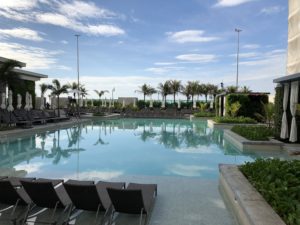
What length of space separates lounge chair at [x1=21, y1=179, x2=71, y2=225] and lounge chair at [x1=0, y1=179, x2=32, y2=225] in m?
0.14

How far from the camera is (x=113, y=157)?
10.5 metres

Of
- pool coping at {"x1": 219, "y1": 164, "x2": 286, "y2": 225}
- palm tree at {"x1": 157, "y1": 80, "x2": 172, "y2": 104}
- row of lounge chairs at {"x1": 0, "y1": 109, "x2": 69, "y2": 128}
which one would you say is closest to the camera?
pool coping at {"x1": 219, "y1": 164, "x2": 286, "y2": 225}

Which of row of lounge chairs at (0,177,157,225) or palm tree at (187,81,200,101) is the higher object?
palm tree at (187,81,200,101)

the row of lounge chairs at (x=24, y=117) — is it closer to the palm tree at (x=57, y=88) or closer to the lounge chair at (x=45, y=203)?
the palm tree at (x=57, y=88)

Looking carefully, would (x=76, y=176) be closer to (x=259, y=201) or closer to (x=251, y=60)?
(x=259, y=201)

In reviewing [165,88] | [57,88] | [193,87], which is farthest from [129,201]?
[165,88]

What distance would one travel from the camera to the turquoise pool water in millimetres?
8180

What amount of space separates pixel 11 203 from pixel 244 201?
3605mm

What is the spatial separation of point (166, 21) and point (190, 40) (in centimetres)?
640

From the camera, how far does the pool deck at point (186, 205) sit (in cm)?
442

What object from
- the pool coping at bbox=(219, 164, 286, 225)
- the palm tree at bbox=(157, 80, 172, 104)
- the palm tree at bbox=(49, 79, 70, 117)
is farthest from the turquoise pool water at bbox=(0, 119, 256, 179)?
the palm tree at bbox=(157, 80, 172, 104)

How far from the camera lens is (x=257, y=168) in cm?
585

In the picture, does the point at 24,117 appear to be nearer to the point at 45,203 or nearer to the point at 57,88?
the point at 57,88

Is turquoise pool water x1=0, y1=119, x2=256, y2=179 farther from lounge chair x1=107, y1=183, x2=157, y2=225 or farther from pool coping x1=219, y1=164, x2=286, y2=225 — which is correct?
lounge chair x1=107, y1=183, x2=157, y2=225
